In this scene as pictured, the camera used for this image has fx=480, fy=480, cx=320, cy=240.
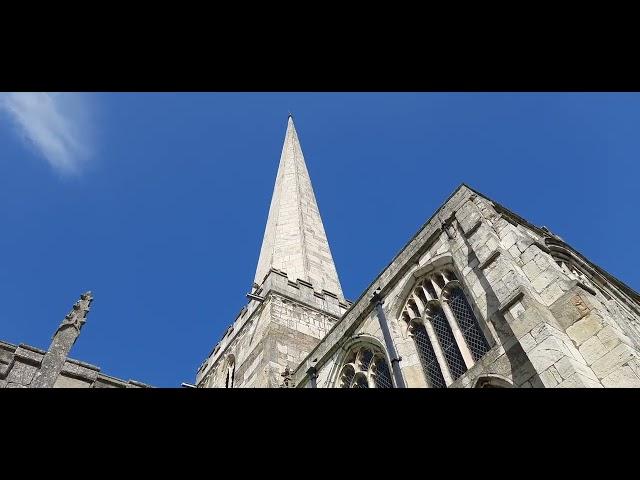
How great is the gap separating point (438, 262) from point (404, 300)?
1.33 m

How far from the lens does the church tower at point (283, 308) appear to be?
15867 millimetres

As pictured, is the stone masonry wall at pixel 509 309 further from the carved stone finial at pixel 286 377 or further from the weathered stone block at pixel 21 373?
the weathered stone block at pixel 21 373

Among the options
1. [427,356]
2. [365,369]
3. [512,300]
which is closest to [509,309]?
[512,300]

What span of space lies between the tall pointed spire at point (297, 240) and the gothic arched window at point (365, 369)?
289 inches

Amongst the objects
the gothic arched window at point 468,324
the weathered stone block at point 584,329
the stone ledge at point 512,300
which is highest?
the gothic arched window at point 468,324

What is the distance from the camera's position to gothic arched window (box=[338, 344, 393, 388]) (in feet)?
38.9

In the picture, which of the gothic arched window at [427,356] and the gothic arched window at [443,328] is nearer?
the gothic arched window at [443,328]

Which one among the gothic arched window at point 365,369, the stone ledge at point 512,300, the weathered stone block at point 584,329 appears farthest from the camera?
the gothic arched window at point 365,369

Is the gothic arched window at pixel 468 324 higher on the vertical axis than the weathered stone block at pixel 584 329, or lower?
higher

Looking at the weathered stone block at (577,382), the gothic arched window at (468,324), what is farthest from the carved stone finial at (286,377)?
the weathered stone block at (577,382)

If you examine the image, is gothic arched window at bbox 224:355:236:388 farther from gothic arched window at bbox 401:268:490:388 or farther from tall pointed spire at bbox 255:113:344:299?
gothic arched window at bbox 401:268:490:388
